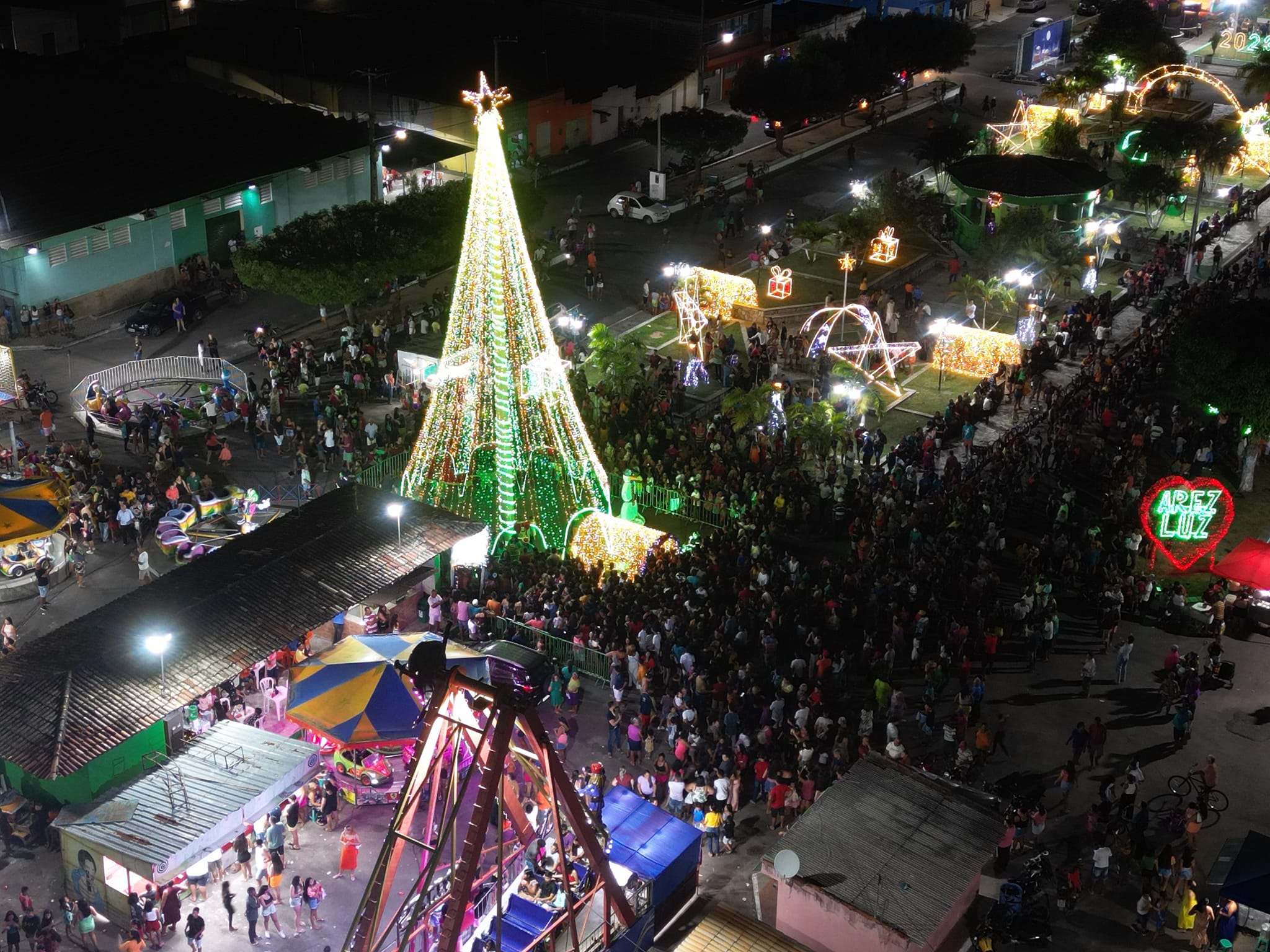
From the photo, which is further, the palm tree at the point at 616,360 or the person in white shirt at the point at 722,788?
the palm tree at the point at 616,360

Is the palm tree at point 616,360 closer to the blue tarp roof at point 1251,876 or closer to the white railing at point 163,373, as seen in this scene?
the white railing at point 163,373

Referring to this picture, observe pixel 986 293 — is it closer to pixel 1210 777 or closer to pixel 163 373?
pixel 1210 777

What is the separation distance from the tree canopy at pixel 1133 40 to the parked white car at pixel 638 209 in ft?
97.9

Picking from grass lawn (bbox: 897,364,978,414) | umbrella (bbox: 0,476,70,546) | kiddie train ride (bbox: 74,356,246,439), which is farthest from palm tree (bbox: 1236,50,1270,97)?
umbrella (bbox: 0,476,70,546)

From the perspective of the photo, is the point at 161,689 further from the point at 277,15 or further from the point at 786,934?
the point at 277,15

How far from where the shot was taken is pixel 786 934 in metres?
26.5

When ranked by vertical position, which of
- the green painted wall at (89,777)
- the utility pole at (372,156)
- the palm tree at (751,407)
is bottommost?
the green painted wall at (89,777)

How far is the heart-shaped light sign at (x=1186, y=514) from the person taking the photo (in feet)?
124

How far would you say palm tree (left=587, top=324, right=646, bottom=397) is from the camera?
45125 mm

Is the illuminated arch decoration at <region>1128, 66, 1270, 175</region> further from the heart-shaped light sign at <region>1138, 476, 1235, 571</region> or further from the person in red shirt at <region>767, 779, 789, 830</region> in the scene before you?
the person in red shirt at <region>767, 779, 789, 830</region>

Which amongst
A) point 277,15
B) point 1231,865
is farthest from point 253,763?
point 277,15

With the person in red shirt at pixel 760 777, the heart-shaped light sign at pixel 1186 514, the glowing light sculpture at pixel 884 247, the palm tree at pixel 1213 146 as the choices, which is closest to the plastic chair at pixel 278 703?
the person in red shirt at pixel 760 777

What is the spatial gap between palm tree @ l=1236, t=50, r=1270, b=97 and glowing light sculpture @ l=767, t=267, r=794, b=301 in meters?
36.7

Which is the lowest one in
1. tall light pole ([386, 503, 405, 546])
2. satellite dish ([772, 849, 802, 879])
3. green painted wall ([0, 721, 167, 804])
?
green painted wall ([0, 721, 167, 804])
